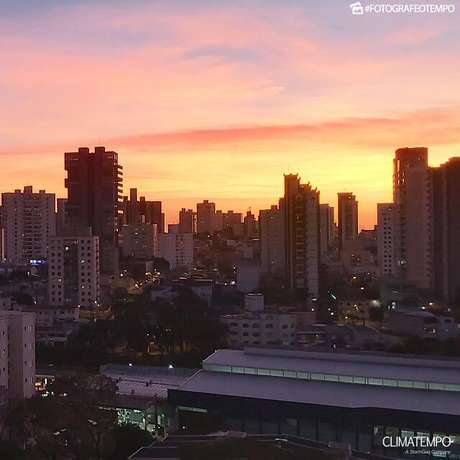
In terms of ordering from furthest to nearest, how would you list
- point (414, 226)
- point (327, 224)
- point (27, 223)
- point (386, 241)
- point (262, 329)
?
1. point (327, 224)
2. point (27, 223)
3. point (386, 241)
4. point (414, 226)
5. point (262, 329)

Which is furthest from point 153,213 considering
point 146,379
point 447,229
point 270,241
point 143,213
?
point 146,379

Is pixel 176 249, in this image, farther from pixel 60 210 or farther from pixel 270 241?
pixel 270 241

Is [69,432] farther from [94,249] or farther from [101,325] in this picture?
[94,249]

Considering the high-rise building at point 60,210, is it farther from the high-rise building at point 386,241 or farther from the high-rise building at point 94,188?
the high-rise building at point 386,241

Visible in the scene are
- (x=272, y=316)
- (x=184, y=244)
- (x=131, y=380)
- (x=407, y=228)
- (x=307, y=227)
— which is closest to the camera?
(x=131, y=380)

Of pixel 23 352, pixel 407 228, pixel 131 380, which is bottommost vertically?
pixel 131 380

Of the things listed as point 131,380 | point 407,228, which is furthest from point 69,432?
point 407,228

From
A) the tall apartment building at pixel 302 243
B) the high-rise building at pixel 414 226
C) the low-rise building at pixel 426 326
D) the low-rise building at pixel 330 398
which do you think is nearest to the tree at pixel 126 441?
the low-rise building at pixel 330 398
